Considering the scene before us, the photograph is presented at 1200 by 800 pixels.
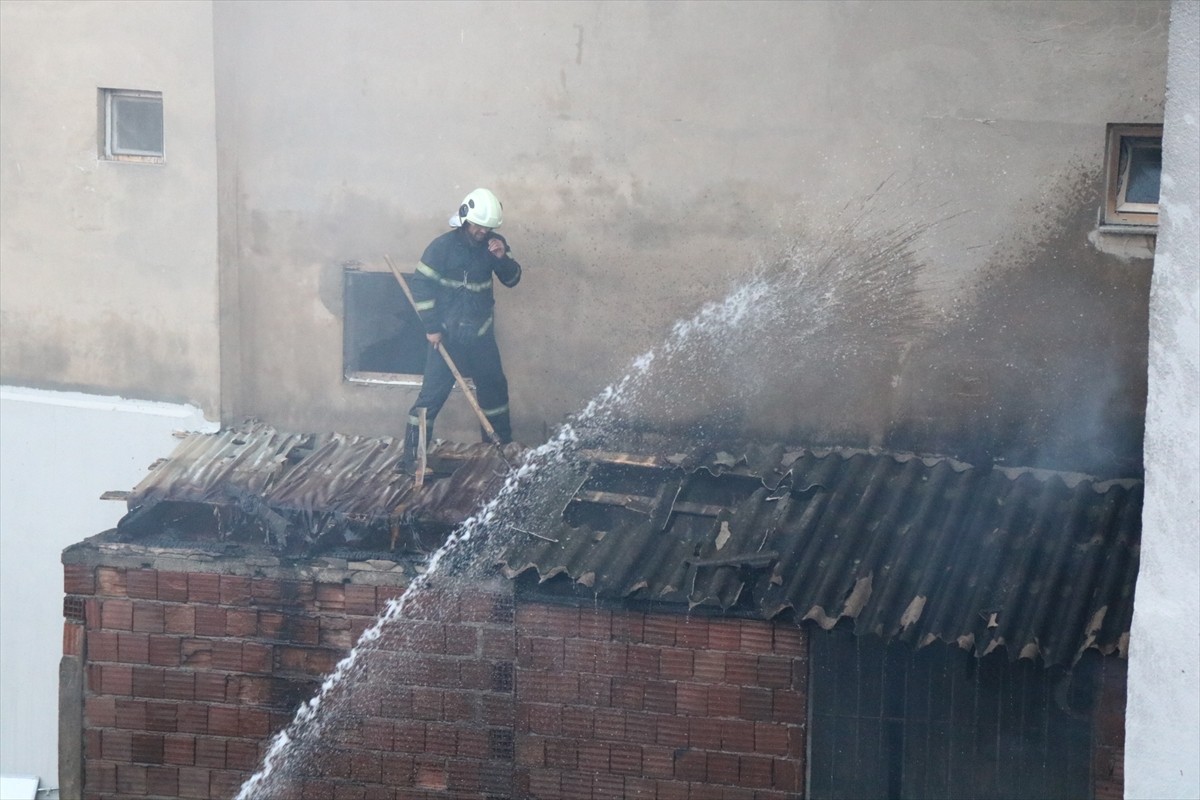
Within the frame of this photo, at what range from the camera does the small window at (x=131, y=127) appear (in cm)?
811

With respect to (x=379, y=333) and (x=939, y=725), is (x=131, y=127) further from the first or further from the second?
(x=939, y=725)

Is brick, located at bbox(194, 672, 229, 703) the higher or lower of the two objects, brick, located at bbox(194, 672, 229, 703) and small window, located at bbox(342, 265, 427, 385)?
the lower

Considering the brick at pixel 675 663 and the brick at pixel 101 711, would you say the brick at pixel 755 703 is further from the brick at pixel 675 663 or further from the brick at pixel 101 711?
the brick at pixel 101 711

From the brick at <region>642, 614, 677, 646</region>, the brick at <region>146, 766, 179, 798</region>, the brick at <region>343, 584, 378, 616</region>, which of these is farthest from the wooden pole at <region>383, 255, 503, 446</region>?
the brick at <region>146, 766, 179, 798</region>

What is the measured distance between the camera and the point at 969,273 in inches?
287

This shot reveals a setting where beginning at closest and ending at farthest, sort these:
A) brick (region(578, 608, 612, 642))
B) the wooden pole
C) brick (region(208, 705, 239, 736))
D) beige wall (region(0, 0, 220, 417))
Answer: brick (region(578, 608, 612, 642))
brick (region(208, 705, 239, 736))
the wooden pole
beige wall (region(0, 0, 220, 417))

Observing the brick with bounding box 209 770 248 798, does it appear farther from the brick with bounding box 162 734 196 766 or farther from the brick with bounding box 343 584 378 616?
the brick with bounding box 343 584 378 616

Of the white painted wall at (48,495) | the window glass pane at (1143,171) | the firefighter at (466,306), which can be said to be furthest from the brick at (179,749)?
the window glass pane at (1143,171)

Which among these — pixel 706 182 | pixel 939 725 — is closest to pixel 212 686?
pixel 939 725

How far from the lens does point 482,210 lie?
738 cm

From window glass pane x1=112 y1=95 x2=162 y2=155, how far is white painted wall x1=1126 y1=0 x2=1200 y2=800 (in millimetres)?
6584

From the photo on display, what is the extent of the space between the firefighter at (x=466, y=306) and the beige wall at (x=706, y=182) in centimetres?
22

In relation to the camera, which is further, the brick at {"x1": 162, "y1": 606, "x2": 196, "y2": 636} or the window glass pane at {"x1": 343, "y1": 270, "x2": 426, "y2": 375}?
the window glass pane at {"x1": 343, "y1": 270, "x2": 426, "y2": 375}

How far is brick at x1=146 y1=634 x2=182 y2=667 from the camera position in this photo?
23.1 feet
